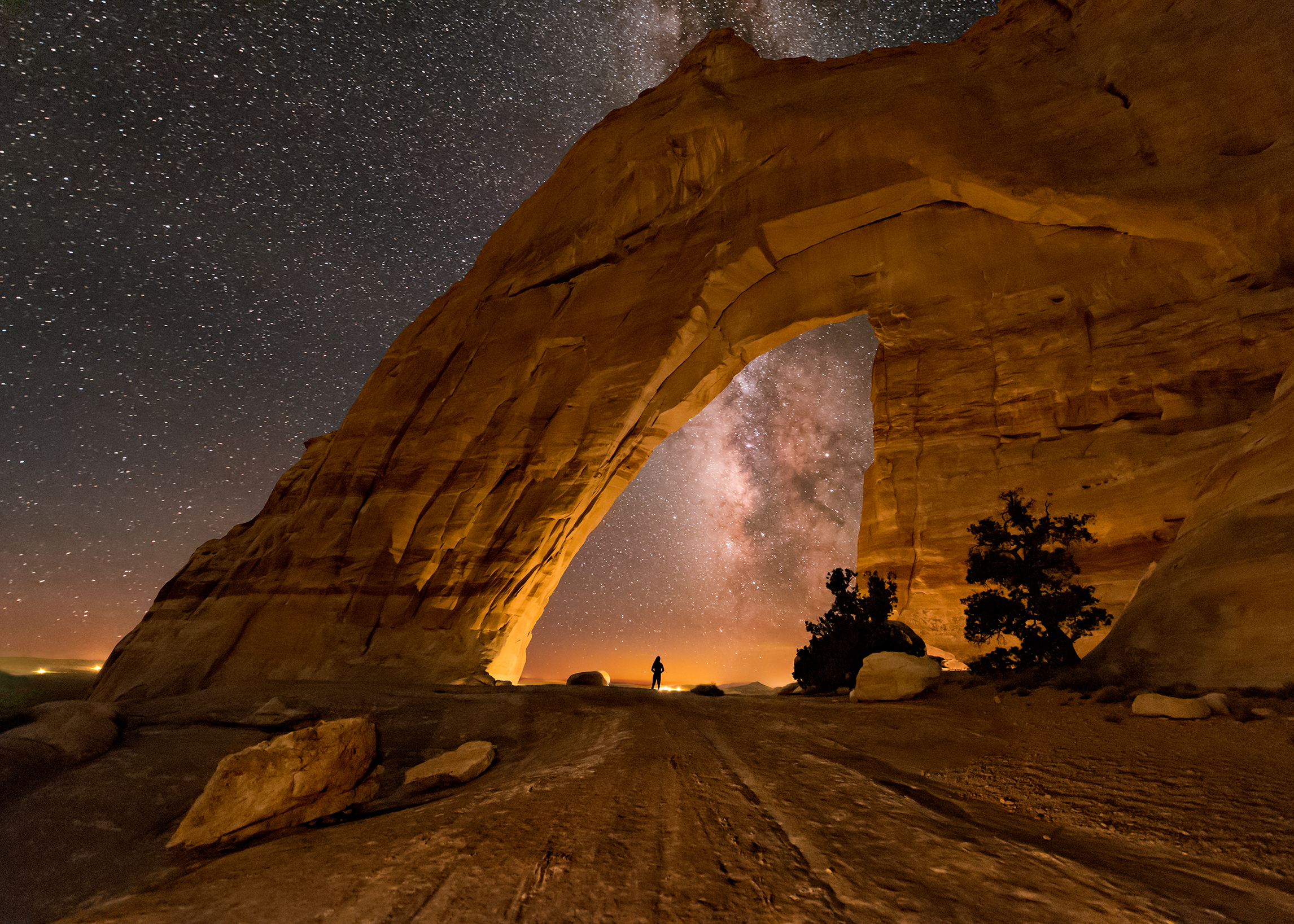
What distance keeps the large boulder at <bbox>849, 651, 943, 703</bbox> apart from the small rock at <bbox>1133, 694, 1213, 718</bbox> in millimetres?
3363

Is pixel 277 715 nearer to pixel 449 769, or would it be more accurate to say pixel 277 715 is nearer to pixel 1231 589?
pixel 449 769

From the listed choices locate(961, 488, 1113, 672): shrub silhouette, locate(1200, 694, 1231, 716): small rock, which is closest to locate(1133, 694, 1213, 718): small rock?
locate(1200, 694, 1231, 716): small rock

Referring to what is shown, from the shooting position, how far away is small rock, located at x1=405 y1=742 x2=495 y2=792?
5.75 meters

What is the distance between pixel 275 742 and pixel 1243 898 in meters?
6.63

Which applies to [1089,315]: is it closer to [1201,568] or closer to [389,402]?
[1201,568]

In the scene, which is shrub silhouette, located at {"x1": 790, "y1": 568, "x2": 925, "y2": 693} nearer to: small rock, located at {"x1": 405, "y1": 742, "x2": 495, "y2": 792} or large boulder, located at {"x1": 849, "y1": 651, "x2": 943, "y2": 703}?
large boulder, located at {"x1": 849, "y1": 651, "x2": 943, "y2": 703}

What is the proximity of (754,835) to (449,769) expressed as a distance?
364cm

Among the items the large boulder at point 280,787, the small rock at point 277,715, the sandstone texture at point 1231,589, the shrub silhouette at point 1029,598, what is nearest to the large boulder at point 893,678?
the shrub silhouette at point 1029,598

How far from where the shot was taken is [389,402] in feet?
70.1

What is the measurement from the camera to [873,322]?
68.4 ft

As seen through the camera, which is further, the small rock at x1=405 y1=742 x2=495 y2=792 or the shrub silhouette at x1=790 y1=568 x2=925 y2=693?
the shrub silhouette at x1=790 y1=568 x2=925 y2=693

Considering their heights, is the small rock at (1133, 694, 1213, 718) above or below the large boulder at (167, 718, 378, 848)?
above

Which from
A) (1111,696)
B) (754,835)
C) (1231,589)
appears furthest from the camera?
(1231,589)

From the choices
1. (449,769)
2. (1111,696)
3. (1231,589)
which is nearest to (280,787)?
(449,769)
